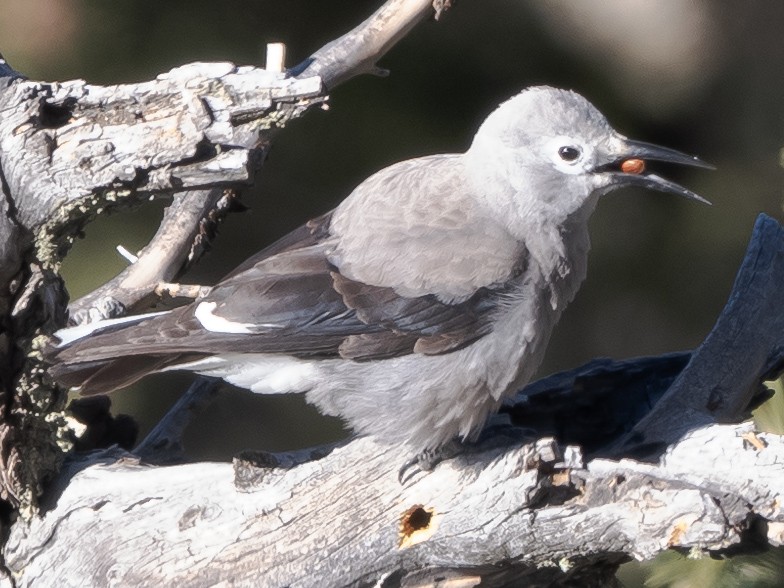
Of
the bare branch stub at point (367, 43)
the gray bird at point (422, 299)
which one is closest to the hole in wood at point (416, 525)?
the gray bird at point (422, 299)

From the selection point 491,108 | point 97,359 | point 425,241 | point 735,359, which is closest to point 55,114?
point 97,359

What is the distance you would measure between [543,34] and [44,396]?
2.04 m

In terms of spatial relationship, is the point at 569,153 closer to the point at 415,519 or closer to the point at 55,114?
the point at 415,519

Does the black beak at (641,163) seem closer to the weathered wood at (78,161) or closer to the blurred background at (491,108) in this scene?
the weathered wood at (78,161)

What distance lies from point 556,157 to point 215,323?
721 millimetres

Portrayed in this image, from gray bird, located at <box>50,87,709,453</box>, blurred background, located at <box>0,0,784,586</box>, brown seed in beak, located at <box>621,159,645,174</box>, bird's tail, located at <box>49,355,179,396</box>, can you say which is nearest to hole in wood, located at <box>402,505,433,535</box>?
gray bird, located at <box>50,87,709,453</box>

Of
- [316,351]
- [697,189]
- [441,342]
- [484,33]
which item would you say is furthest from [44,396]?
[697,189]

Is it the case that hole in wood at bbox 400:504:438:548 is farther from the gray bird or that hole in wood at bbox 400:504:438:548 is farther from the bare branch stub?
the bare branch stub

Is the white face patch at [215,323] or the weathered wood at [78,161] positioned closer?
the weathered wood at [78,161]

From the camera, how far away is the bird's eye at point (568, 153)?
7.13 ft

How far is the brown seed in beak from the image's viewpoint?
214 cm

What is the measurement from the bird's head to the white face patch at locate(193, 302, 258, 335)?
1.81 ft

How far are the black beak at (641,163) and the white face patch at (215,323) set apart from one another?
2.41ft

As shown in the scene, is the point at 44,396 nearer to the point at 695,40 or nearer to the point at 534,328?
the point at 534,328
